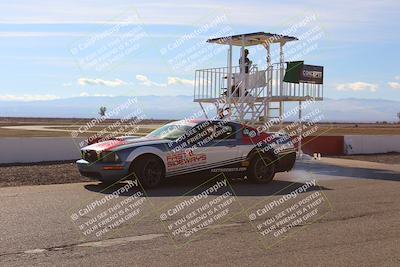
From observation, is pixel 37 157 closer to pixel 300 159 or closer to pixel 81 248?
pixel 300 159

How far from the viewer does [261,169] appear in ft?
43.9

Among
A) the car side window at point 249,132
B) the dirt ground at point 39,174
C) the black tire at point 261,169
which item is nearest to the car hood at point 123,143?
the dirt ground at point 39,174

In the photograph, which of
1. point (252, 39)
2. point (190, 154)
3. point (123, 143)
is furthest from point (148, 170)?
point (252, 39)

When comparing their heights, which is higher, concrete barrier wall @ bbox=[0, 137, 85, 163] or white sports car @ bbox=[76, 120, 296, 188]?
white sports car @ bbox=[76, 120, 296, 188]

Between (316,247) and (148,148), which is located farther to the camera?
(148,148)

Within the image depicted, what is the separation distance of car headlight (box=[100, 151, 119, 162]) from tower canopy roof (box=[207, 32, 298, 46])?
997 cm

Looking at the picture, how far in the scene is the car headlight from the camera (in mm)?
11656

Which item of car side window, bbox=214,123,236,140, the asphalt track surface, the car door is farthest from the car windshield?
the asphalt track surface

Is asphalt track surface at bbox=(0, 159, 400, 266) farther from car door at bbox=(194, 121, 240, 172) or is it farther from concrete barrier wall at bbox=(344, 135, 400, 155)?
concrete barrier wall at bbox=(344, 135, 400, 155)

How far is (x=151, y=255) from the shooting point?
652 cm

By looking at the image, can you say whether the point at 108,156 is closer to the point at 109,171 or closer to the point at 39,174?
the point at 109,171

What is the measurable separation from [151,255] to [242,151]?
22.4ft

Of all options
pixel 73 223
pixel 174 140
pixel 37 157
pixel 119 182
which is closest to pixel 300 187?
pixel 174 140

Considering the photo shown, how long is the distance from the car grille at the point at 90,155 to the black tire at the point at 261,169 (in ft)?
11.5
